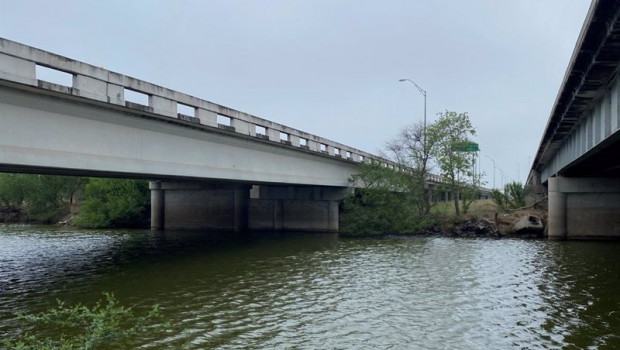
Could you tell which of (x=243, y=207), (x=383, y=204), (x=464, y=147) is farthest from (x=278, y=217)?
(x=464, y=147)

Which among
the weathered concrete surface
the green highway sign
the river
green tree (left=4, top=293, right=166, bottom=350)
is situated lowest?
the river

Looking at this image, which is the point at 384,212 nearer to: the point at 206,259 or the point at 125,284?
the point at 206,259

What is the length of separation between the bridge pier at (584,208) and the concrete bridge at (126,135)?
1577 centimetres

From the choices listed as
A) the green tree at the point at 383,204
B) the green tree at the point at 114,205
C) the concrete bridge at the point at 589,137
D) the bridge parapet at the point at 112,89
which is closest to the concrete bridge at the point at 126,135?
the bridge parapet at the point at 112,89

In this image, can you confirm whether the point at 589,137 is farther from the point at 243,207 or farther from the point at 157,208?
the point at 157,208

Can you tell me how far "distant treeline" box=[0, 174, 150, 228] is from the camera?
51.6 metres

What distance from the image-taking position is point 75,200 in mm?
69312

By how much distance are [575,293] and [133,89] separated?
15953 mm

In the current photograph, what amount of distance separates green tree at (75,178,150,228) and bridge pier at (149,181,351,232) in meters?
4.44

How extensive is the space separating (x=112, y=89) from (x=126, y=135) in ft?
6.22

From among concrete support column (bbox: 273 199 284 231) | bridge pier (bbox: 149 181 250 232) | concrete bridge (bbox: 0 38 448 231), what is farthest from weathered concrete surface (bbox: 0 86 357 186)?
bridge pier (bbox: 149 181 250 232)

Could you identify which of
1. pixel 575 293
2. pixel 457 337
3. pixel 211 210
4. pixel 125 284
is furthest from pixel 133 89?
pixel 211 210

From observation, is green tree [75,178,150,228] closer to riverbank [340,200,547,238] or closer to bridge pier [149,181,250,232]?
bridge pier [149,181,250,232]

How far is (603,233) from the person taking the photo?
3347cm
